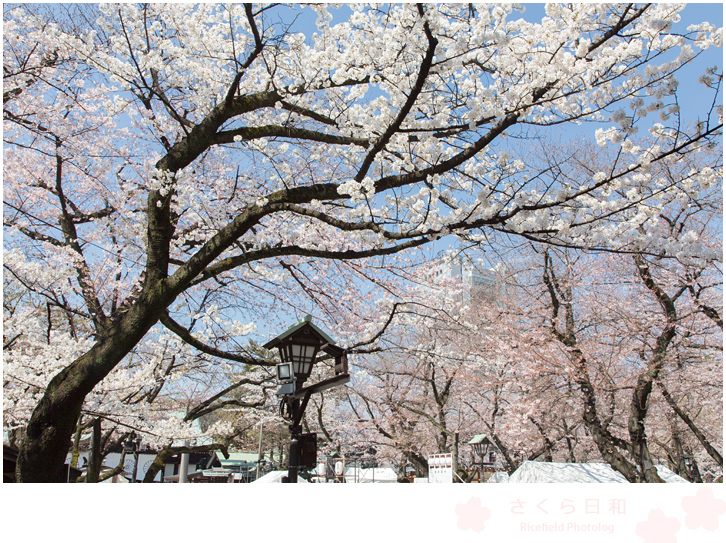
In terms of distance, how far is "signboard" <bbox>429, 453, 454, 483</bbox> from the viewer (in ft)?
26.9

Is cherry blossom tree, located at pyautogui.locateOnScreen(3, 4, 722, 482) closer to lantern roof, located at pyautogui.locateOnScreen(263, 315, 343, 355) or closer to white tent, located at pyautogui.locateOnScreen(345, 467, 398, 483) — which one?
lantern roof, located at pyautogui.locateOnScreen(263, 315, 343, 355)

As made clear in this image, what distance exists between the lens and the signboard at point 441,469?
8.20m

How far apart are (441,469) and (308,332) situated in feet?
18.7

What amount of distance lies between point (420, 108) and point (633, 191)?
5.65ft

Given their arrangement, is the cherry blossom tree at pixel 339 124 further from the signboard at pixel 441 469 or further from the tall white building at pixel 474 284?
the signboard at pixel 441 469

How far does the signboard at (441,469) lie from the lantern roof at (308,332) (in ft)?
16.7

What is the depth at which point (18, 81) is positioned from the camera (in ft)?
15.9

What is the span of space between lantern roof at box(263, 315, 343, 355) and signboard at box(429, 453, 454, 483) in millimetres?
5090

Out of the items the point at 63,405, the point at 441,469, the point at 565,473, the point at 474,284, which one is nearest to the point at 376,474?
the point at 565,473

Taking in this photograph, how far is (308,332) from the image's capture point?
4066 millimetres

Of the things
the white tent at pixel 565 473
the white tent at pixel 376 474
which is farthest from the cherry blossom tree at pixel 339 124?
the white tent at pixel 376 474

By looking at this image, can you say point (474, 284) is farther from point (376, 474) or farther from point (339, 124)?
point (376, 474)

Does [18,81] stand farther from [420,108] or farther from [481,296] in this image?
[481,296]
